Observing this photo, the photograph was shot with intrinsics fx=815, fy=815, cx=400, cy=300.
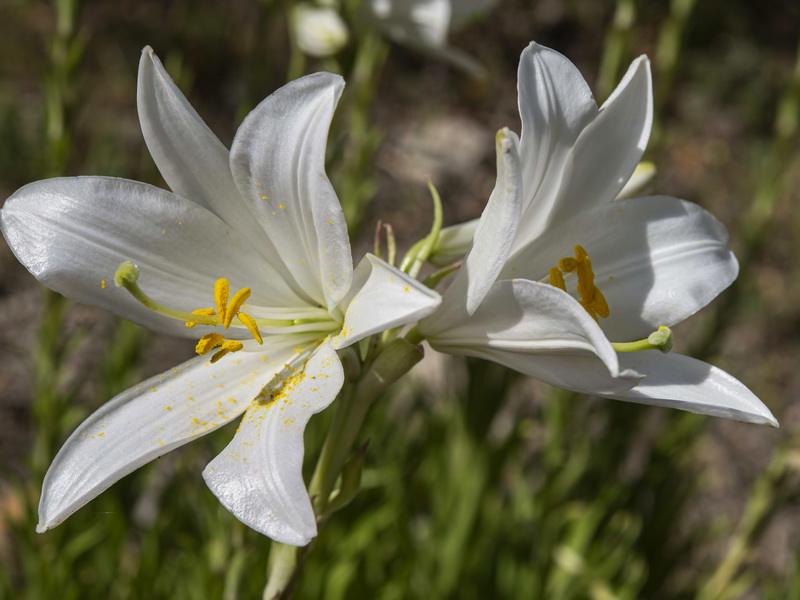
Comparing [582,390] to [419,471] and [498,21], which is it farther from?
[498,21]

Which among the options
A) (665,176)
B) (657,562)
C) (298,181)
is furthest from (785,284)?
(298,181)

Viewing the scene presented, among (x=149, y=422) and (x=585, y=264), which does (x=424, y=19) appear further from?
(x=149, y=422)

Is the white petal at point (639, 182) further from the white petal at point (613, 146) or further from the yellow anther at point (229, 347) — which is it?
the yellow anther at point (229, 347)

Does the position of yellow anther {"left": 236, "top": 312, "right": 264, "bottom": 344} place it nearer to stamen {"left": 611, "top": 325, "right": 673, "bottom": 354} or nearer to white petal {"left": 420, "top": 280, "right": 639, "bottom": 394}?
white petal {"left": 420, "top": 280, "right": 639, "bottom": 394}

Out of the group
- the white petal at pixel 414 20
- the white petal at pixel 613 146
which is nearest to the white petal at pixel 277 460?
the white petal at pixel 613 146

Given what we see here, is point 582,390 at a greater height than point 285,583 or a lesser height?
greater
